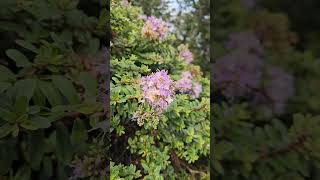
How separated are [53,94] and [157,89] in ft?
0.81

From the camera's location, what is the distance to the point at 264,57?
167 centimetres

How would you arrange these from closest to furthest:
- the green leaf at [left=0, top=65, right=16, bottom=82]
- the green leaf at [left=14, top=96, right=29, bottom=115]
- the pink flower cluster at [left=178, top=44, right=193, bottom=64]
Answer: the green leaf at [left=14, top=96, right=29, bottom=115], the green leaf at [left=0, top=65, right=16, bottom=82], the pink flower cluster at [left=178, top=44, right=193, bottom=64]

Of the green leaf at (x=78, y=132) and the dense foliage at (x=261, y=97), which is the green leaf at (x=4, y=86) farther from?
the dense foliage at (x=261, y=97)

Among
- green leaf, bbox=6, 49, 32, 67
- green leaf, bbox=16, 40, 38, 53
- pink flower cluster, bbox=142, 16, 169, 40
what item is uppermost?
pink flower cluster, bbox=142, 16, 169, 40

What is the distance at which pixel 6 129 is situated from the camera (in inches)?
43.4

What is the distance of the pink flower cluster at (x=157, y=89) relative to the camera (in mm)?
1166

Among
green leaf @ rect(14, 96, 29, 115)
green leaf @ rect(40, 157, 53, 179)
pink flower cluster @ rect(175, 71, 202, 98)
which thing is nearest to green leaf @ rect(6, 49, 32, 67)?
green leaf @ rect(14, 96, 29, 115)

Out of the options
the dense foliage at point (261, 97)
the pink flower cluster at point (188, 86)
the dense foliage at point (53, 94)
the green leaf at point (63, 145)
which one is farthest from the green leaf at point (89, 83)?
the dense foliage at point (261, 97)

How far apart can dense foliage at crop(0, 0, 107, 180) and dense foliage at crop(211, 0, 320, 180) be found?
40 cm

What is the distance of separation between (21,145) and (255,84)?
2.52ft

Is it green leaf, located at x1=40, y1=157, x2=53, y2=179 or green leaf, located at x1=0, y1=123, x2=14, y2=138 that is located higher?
green leaf, located at x1=0, y1=123, x2=14, y2=138

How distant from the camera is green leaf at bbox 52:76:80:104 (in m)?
1.17

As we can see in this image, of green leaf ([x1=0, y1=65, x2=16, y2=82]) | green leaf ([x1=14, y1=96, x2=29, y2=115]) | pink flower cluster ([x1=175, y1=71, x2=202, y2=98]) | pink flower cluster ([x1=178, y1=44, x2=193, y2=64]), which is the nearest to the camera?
green leaf ([x1=14, y1=96, x2=29, y2=115])

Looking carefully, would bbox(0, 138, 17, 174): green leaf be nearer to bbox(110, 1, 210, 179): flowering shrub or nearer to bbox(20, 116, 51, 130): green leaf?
bbox(20, 116, 51, 130): green leaf
